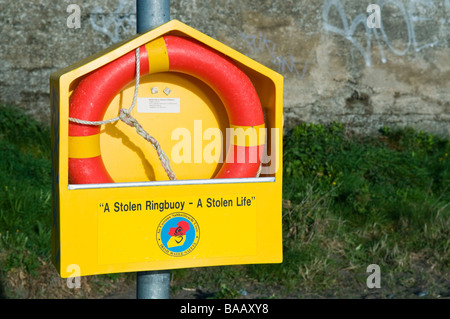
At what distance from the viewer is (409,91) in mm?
5645

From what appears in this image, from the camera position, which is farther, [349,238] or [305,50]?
[305,50]

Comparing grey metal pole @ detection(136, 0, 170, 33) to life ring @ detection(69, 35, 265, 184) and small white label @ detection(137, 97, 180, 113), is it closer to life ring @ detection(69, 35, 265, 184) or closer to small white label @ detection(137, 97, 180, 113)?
life ring @ detection(69, 35, 265, 184)

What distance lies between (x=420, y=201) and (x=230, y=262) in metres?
2.80

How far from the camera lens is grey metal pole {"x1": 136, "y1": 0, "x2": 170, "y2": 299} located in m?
2.29

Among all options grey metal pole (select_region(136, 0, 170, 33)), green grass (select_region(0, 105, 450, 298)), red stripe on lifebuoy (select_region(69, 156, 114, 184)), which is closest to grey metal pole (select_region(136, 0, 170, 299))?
grey metal pole (select_region(136, 0, 170, 33))

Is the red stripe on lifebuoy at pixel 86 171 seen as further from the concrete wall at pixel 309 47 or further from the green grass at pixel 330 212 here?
the concrete wall at pixel 309 47

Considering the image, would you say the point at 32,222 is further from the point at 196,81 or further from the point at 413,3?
the point at 413,3

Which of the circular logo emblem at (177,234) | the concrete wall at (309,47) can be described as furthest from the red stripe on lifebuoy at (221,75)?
the concrete wall at (309,47)

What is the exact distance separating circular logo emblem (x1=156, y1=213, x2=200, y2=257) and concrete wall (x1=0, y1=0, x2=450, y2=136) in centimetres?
321

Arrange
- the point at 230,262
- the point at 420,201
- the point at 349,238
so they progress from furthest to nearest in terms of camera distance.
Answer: the point at 420,201, the point at 349,238, the point at 230,262

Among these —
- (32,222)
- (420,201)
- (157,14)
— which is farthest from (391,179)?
(157,14)

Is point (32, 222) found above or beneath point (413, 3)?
beneath

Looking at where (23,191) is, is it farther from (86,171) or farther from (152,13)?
(152,13)

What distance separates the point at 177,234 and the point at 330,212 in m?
2.37
